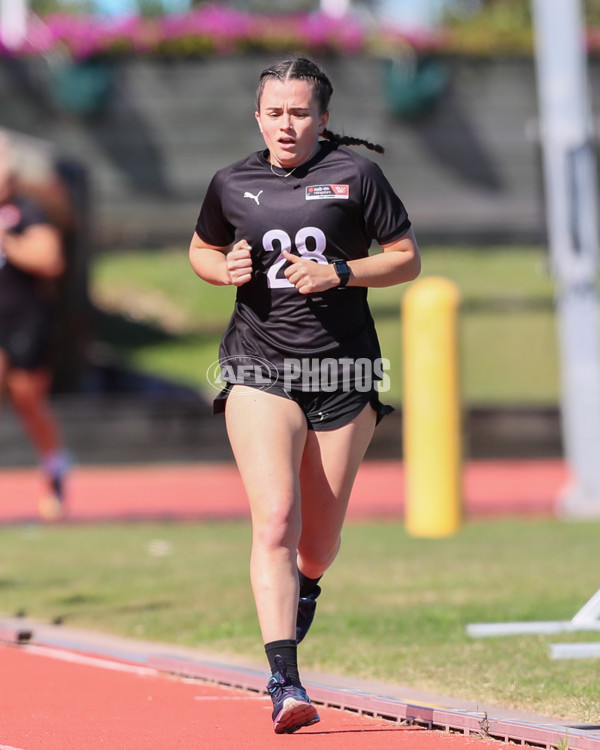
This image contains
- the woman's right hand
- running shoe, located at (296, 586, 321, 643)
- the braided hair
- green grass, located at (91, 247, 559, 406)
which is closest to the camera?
the woman's right hand

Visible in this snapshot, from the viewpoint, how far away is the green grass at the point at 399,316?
1978 cm

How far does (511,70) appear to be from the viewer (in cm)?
2428

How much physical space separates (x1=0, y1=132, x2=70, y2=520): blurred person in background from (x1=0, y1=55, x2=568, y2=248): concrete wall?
7.03m

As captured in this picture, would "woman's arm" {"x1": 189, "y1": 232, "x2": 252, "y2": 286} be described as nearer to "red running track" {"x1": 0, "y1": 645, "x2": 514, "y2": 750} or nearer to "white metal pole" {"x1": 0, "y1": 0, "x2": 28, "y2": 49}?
"red running track" {"x1": 0, "y1": 645, "x2": 514, "y2": 750}

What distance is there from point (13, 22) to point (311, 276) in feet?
69.9

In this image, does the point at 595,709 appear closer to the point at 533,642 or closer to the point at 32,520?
the point at 533,642

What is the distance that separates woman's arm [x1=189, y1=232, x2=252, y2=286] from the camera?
15.4 ft

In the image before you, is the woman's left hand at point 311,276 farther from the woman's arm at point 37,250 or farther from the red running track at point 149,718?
the woman's arm at point 37,250

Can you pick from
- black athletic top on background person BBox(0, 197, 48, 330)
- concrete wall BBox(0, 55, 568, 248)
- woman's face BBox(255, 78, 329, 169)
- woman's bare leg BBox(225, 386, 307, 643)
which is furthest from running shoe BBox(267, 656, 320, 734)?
concrete wall BBox(0, 55, 568, 248)

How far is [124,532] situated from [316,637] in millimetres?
5200

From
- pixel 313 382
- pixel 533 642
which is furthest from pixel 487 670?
pixel 313 382

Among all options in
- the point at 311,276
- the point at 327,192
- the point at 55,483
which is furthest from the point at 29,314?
the point at 311,276

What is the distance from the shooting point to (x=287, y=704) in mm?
4449

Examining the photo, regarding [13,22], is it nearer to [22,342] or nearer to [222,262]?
[22,342]
